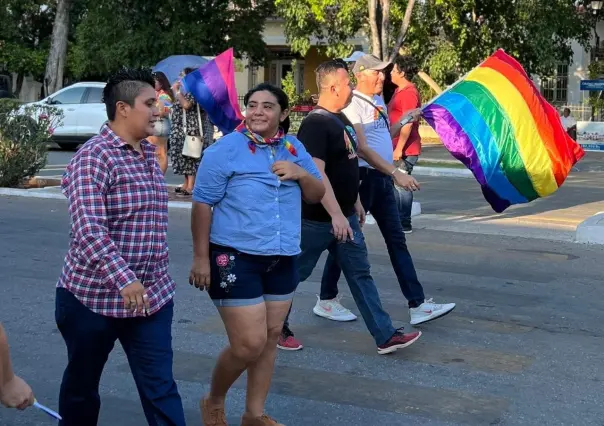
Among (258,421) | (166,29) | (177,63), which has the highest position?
(166,29)

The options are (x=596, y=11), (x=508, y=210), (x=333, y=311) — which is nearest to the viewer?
(x=333, y=311)

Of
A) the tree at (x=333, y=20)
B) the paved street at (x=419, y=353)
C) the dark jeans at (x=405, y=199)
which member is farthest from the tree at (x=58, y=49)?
the paved street at (x=419, y=353)

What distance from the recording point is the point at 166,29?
3156 cm

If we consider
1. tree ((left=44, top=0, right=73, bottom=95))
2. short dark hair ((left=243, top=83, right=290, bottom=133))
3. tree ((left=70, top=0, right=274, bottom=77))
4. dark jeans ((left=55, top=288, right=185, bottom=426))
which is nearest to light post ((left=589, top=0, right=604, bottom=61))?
tree ((left=70, top=0, right=274, bottom=77))

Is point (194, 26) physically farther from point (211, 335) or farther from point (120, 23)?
point (211, 335)

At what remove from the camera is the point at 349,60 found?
782 cm

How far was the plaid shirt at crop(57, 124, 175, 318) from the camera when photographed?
12.8 ft

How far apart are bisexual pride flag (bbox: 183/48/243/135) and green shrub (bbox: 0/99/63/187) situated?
3337 mm

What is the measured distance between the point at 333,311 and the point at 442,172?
13.7 m

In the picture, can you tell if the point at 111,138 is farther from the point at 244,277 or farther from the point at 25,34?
the point at 25,34

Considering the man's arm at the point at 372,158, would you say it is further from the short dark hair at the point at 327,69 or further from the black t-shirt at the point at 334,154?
the short dark hair at the point at 327,69

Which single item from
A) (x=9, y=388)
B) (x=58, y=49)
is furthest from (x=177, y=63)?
(x=9, y=388)

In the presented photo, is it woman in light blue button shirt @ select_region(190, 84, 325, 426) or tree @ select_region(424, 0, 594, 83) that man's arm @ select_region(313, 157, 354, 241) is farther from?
tree @ select_region(424, 0, 594, 83)

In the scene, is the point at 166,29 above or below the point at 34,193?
above
